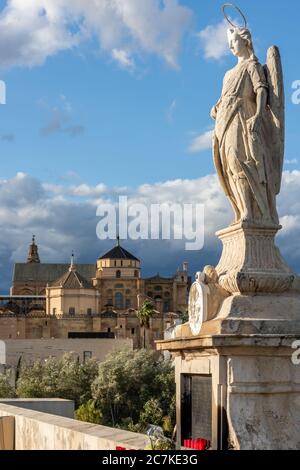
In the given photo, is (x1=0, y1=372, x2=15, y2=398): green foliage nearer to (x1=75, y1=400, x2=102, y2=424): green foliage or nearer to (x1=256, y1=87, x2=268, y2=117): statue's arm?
(x1=75, y1=400, x2=102, y2=424): green foliage

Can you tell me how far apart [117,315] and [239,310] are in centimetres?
8960

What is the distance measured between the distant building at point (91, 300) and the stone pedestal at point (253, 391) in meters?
81.9

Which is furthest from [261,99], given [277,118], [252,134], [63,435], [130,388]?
[130,388]

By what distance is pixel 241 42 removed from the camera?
26.3ft

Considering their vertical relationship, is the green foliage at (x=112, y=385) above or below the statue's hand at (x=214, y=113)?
below

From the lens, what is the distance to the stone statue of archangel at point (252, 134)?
25.2 feet

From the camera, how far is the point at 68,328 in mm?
95000

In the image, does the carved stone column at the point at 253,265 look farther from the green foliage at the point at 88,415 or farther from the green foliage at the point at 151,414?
the green foliage at the point at 151,414

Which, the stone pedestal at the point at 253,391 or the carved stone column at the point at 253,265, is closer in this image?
the stone pedestal at the point at 253,391

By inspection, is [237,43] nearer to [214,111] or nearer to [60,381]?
[214,111]

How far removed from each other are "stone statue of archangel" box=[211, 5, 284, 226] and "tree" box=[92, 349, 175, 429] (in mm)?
42331

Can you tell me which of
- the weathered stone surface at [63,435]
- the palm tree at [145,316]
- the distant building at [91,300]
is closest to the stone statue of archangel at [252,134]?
the weathered stone surface at [63,435]

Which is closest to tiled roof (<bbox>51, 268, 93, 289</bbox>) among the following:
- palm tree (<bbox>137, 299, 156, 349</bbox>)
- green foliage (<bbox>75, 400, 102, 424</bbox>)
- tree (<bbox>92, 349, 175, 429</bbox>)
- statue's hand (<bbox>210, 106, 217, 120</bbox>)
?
palm tree (<bbox>137, 299, 156, 349</bbox>)
